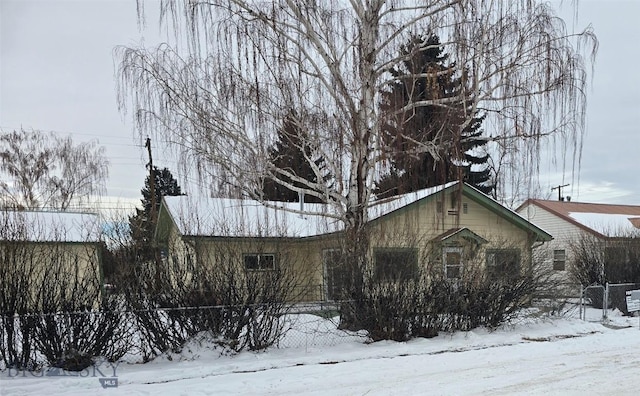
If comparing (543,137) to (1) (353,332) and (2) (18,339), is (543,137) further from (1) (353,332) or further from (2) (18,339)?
(2) (18,339)

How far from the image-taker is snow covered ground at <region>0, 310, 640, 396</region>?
20.6 ft

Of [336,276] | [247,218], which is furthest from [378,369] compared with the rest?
[247,218]

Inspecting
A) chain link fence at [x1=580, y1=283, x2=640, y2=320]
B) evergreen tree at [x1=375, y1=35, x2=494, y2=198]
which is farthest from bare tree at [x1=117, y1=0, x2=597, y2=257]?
chain link fence at [x1=580, y1=283, x2=640, y2=320]

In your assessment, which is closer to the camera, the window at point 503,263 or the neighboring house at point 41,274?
the neighboring house at point 41,274

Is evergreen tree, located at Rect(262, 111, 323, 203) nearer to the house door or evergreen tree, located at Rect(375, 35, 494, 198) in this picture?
evergreen tree, located at Rect(375, 35, 494, 198)

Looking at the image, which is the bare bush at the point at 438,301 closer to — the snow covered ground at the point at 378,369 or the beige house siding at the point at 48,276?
the snow covered ground at the point at 378,369

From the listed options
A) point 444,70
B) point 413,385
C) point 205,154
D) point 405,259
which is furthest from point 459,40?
point 413,385

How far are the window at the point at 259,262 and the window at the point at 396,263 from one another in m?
2.01

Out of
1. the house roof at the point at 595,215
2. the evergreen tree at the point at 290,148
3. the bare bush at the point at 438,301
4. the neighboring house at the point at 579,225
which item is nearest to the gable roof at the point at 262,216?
the evergreen tree at the point at 290,148

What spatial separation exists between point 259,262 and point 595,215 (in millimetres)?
23071

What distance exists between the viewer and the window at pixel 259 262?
848 cm

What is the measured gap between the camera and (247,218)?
32.0ft

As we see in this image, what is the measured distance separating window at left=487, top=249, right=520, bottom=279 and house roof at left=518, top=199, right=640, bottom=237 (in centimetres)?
1151

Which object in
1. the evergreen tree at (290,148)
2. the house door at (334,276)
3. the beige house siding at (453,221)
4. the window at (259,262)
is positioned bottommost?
the house door at (334,276)
